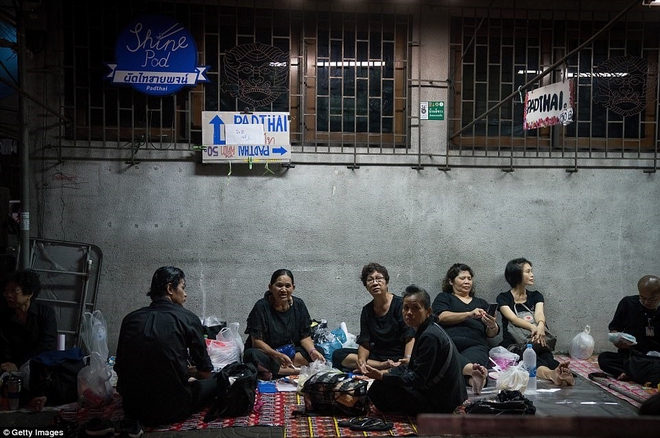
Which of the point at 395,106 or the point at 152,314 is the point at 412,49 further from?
the point at 152,314

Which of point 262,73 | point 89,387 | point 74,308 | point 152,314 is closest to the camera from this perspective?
point 152,314

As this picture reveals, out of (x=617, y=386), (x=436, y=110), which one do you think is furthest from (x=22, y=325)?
(x=617, y=386)

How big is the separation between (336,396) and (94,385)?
7.30ft

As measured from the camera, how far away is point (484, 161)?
8172 mm

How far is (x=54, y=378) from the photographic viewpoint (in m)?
5.77

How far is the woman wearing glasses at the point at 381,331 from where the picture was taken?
6660mm

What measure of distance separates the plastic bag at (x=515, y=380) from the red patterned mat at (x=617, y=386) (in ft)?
3.32

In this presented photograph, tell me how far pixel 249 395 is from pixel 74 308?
298cm

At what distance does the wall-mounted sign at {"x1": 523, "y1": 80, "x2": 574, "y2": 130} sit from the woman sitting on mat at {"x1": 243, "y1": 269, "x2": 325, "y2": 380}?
312cm

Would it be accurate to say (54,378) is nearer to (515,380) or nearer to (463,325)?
(463,325)

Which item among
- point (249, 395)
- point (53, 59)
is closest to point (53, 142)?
point (53, 59)

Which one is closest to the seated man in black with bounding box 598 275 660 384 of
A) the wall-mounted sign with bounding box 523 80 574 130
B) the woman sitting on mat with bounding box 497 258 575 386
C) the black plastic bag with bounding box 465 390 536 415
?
the woman sitting on mat with bounding box 497 258 575 386

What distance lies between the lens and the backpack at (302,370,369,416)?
5.46 metres

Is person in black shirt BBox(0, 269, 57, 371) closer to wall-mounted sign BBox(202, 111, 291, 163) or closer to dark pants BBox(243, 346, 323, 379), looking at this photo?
dark pants BBox(243, 346, 323, 379)
